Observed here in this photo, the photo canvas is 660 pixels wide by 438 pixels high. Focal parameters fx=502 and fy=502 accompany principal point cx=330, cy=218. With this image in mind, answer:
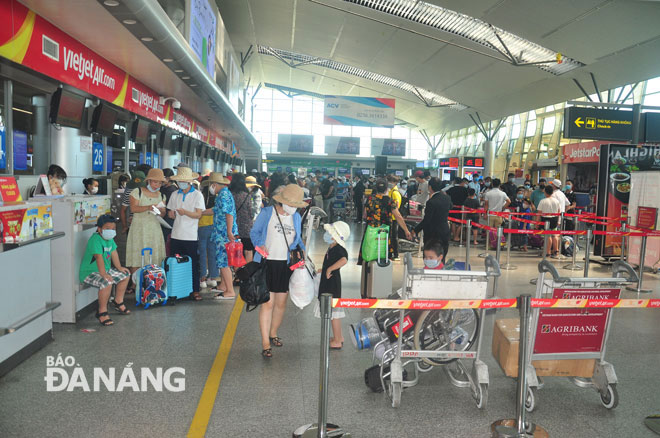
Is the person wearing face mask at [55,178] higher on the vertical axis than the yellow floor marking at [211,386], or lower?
higher

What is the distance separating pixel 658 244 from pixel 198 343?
861cm

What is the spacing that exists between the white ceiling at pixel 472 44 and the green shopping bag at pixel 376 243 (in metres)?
11.6

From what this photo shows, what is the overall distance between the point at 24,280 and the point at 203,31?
28.1 ft

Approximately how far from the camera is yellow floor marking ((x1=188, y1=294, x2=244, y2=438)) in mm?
3225

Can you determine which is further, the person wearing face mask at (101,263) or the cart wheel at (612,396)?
the person wearing face mask at (101,263)

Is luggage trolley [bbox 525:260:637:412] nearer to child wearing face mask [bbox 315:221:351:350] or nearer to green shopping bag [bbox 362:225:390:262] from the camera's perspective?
child wearing face mask [bbox 315:221:351:350]

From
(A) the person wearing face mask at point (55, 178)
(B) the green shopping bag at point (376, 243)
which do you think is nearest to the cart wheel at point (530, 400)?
(B) the green shopping bag at point (376, 243)

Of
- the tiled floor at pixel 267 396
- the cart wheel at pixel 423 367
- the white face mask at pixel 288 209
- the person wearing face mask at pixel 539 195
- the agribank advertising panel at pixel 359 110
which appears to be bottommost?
the tiled floor at pixel 267 396

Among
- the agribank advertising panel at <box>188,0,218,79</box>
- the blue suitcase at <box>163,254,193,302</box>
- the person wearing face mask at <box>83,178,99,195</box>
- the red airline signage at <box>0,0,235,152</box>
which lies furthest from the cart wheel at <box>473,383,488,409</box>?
the agribank advertising panel at <box>188,0,218,79</box>

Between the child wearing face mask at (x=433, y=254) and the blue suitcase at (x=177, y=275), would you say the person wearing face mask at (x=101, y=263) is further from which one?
the child wearing face mask at (x=433, y=254)

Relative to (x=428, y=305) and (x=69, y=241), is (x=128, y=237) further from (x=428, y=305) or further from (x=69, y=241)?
(x=428, y=305)

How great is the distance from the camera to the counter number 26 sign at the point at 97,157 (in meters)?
9.35

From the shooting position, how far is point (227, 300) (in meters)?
6.71

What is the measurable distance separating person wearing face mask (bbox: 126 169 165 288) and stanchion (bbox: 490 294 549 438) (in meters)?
4.42
